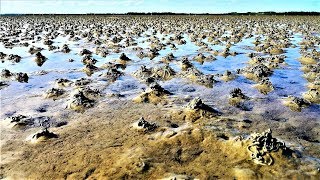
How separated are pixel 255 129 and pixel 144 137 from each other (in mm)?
2704

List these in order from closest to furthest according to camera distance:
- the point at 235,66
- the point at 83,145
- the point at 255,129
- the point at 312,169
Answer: the point at 312,169 < the point at 83,145 < the point at 255,129 < the point at 235,66

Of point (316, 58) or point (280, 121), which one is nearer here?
point (280, 121)

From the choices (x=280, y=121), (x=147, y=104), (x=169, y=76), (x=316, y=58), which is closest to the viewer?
(x=280, y=121)

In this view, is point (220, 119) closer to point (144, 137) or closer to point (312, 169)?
point (144, 137)

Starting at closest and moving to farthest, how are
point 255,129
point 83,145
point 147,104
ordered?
point 83,145
point 255,129
point 147,104

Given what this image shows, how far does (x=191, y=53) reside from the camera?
20781 millimetres

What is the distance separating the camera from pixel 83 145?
303 inches

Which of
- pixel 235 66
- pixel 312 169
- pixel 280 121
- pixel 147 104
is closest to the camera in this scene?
pixel 312 169

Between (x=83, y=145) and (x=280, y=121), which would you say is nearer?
(x=83, y=145)

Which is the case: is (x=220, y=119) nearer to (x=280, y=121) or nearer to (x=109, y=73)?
(x=280, y=121)

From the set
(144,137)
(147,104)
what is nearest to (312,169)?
(144,137)

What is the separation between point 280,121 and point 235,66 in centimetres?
777

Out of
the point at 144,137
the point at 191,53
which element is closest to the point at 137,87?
the point at 144,137

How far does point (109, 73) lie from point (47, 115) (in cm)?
502
